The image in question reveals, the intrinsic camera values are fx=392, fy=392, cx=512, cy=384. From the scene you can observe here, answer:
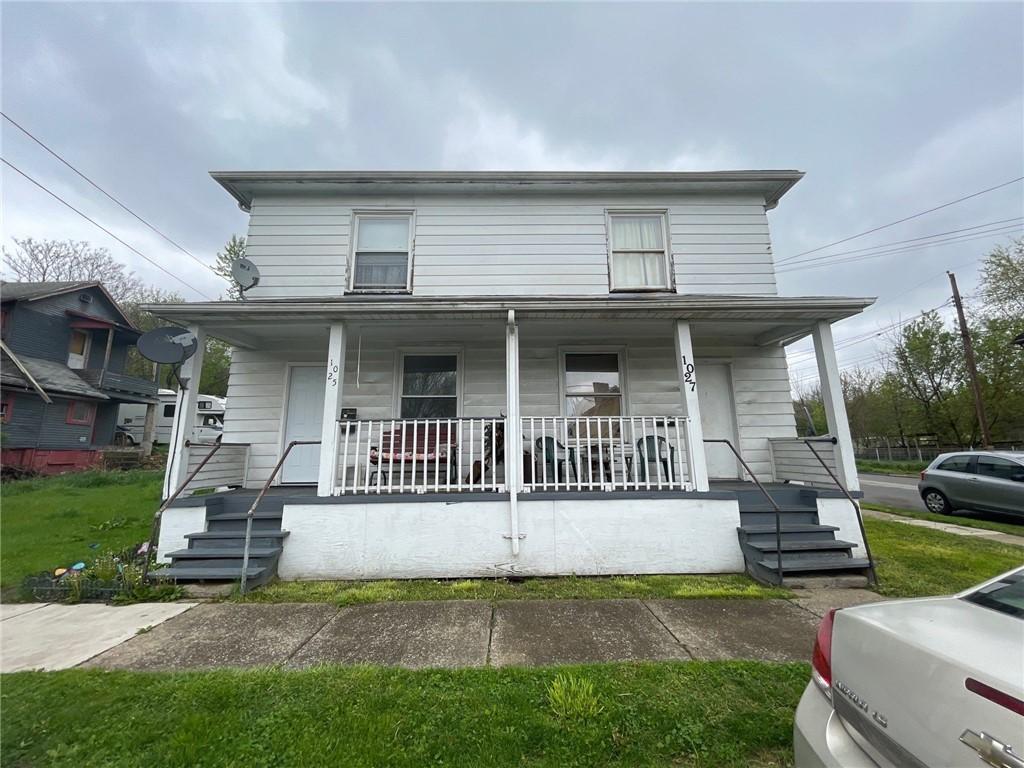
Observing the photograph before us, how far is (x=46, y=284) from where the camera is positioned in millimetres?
16516

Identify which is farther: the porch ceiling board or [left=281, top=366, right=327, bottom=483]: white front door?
[left=281, top=366, right=327, bottom=483]: white front door

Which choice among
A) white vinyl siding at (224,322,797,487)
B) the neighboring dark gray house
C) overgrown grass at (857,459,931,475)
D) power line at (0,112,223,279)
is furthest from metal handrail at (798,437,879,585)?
overgrown grass at (857,459,931,475)

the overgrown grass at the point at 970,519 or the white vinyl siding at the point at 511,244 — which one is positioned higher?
the white vinyl siding at the point at 511,244

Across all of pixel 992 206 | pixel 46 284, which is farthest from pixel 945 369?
pixel 46 284

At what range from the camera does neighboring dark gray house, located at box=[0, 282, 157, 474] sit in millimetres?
13391

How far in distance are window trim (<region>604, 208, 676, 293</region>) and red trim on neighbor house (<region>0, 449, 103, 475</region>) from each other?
19.8 m

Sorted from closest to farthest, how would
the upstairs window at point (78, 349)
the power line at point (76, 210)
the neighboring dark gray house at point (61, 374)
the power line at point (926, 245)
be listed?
the power line at point (76, 210) → the neighboring dark gray house at point (61, 374) → the upstairs window at point (78, 349) → the power line at point (926, 245)

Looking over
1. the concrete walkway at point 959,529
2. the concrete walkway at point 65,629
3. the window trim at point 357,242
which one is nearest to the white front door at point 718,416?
the concrete walkway at point 959,529

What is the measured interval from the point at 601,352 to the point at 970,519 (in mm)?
9283

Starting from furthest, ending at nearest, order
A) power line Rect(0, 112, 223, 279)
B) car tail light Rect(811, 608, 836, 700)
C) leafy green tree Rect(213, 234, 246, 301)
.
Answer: leafy green tree Rect(213, 234, 246, 301) < power line Rect(0, 112, 223, 279) < car tail light Rect(811, 608, 836, 700)

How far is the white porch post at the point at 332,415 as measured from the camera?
4.90 metres

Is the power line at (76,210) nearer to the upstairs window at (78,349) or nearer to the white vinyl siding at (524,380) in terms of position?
the white vinyl siding at (524,380)

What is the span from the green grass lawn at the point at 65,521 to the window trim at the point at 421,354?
413cm

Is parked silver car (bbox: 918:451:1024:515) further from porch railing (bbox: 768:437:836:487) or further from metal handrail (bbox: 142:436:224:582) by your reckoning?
metal handrail (bbox: 142:436:224:582)
